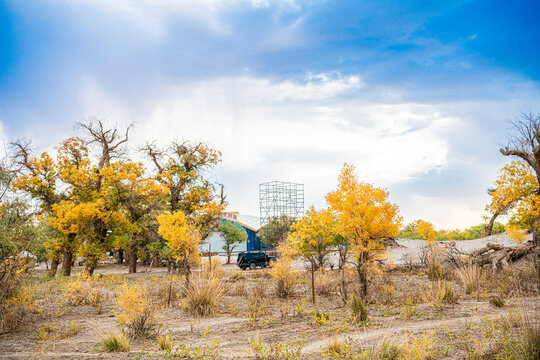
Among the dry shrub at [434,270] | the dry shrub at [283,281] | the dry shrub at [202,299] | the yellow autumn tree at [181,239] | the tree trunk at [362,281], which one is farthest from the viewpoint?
the dry shrub at [434,270]

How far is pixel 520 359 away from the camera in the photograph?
4.22 meters

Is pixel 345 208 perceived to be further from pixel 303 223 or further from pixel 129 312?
pixel 129 312

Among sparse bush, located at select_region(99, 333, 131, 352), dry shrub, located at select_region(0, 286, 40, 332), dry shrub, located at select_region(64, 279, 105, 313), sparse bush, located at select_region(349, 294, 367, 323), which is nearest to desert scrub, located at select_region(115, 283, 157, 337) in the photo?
sparse bush, located at select_region(99, 333, 131, 352)

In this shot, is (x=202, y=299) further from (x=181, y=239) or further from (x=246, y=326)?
(x=181, y=239)

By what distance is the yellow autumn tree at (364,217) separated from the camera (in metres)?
9.40

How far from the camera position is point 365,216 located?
9.46m

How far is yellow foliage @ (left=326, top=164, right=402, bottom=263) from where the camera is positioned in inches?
370

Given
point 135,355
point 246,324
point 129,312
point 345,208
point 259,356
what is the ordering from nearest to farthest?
point 259,356, point 135,355, point 129,312, point 246,324, point 345,208

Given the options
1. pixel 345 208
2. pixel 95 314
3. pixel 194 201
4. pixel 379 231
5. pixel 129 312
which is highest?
pixel 194 201

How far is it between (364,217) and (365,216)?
0.04 meters

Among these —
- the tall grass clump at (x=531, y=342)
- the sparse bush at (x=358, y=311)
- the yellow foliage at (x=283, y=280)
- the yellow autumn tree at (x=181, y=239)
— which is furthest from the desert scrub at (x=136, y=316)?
the tall grass clump at (x=531, y=342)

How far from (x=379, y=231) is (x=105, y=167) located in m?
17.9

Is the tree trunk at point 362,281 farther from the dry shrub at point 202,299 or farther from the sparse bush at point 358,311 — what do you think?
the dry shrub at point 202,299

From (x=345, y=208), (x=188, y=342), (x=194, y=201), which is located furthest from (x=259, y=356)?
(x=194, y=201)
